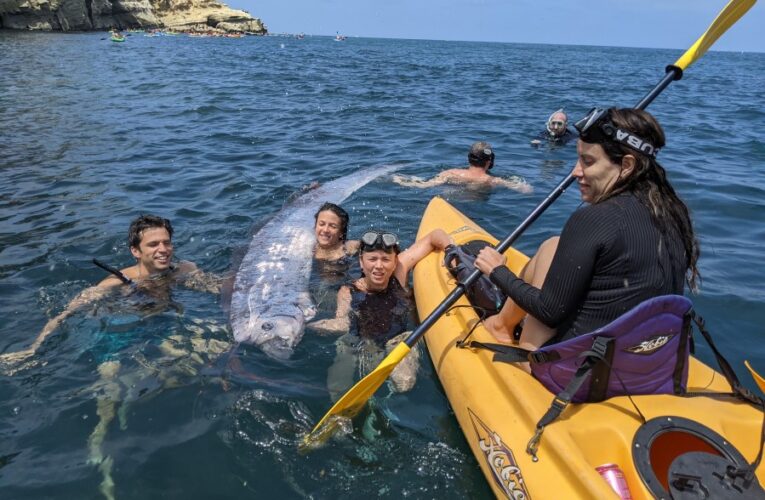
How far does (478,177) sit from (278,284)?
15.1ft

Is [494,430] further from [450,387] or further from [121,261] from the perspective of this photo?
[121,261]

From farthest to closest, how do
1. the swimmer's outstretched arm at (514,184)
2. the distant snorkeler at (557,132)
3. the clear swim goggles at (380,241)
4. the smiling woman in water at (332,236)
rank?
the distant snorkeler at (557,132), the swimmer's outstretched arm at (514,184), the smiling woman in water at (332,236), the clear swim goggles at (380,241)

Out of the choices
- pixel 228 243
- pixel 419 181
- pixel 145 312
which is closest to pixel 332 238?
pixel 228 243

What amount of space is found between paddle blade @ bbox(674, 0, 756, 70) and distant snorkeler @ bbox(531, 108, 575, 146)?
6686mm

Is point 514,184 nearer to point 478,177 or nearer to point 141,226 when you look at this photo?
point 478,177

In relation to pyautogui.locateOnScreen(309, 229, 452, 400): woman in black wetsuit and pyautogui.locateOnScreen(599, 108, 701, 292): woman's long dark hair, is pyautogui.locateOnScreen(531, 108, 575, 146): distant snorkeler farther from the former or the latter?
pyautogui.locateOnScreen(599, 108, 701, 292): woman's long dark hair

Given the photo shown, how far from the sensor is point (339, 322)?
209 inches

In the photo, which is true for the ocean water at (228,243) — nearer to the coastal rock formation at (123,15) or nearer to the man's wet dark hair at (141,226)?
the man's wet dark hair at (141,226)

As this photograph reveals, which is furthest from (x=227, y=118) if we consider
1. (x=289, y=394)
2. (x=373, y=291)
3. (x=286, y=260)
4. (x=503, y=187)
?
(x=289, y=394)

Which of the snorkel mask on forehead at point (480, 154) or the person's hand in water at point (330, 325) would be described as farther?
the snorkel mask on forehead at point (480, 154)

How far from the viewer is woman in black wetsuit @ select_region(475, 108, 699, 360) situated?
2.92 metres

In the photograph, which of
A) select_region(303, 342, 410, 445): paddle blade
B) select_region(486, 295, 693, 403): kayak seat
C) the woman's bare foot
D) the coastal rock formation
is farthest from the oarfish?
the coastal rock formation

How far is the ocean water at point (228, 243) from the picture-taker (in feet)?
12.4

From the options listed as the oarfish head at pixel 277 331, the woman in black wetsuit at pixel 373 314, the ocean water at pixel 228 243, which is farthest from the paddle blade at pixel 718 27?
the oarfish head at pixel 277 331
